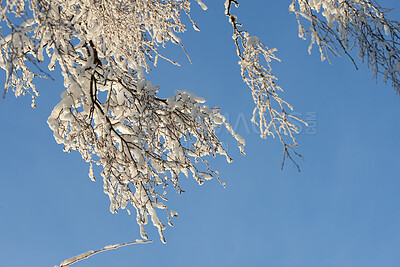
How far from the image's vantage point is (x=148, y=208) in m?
2.95

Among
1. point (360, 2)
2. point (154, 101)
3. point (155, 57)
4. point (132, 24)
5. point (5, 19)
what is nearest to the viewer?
point (5, 19)

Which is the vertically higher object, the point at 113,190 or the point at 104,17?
the point at 104,17

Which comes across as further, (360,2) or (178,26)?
(178,26)

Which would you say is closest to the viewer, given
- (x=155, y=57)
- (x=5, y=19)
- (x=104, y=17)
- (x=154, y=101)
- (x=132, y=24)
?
(x=5, y=19)

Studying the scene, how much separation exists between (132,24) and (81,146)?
1.59m

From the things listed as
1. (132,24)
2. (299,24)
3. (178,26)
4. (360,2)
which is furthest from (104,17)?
(360,2)

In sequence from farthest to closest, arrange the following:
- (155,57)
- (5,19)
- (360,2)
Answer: (155,57)
(360,2)
(5,19)

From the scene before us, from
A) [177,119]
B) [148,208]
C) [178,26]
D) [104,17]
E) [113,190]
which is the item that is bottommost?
[148,208]

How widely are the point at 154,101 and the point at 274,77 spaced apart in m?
1.06

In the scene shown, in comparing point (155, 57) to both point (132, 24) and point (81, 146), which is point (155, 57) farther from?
point (81, 146)

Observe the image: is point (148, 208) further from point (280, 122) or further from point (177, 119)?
point (280, 122)

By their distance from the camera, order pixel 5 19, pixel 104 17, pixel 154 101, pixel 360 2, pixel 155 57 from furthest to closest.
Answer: pixel 155 57 < pixel 104 17 < pixel 360 2 < pixel 154 101 < pixel 5 19

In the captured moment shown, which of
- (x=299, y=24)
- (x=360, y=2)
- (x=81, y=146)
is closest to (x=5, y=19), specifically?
(x=81, y=146)

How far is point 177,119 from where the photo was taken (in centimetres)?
300
